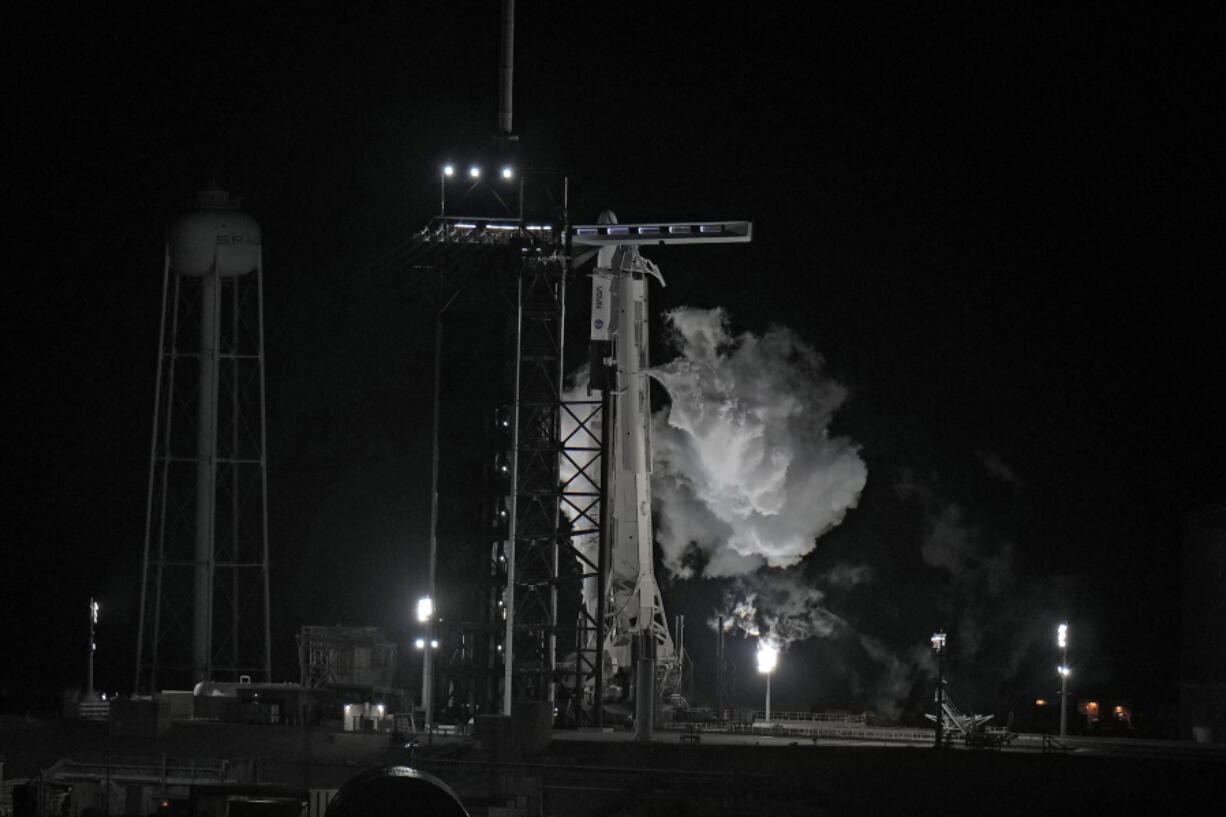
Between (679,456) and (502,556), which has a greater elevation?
(679,456)

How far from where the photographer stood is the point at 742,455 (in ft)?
217

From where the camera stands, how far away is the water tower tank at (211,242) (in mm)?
59094

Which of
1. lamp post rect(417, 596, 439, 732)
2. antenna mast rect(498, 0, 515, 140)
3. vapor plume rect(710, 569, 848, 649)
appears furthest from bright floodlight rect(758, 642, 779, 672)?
antenna mast rect(498, 0, 515, 140)

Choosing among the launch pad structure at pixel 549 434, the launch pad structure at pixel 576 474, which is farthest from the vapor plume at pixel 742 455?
the launch pad structure at pixel 549 434

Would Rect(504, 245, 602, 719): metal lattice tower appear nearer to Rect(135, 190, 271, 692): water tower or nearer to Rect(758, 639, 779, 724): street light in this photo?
Rect(758, 639, 779, 724): street light

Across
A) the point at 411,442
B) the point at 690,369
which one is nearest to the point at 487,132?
the point at 690,369

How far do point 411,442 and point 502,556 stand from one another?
22498 millimetres

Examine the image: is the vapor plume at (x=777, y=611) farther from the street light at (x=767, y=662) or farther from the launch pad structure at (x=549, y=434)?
the launch pad structure at (x=549, y=434)

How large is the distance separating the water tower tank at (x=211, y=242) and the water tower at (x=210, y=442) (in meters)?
0.03

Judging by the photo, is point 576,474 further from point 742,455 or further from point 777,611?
point 777,611

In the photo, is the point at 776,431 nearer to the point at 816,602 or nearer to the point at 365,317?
the point at 816,602

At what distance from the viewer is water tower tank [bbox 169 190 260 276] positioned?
5909 centimetres

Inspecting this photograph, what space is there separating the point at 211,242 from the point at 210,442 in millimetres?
6125

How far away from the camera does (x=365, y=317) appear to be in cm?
7188
